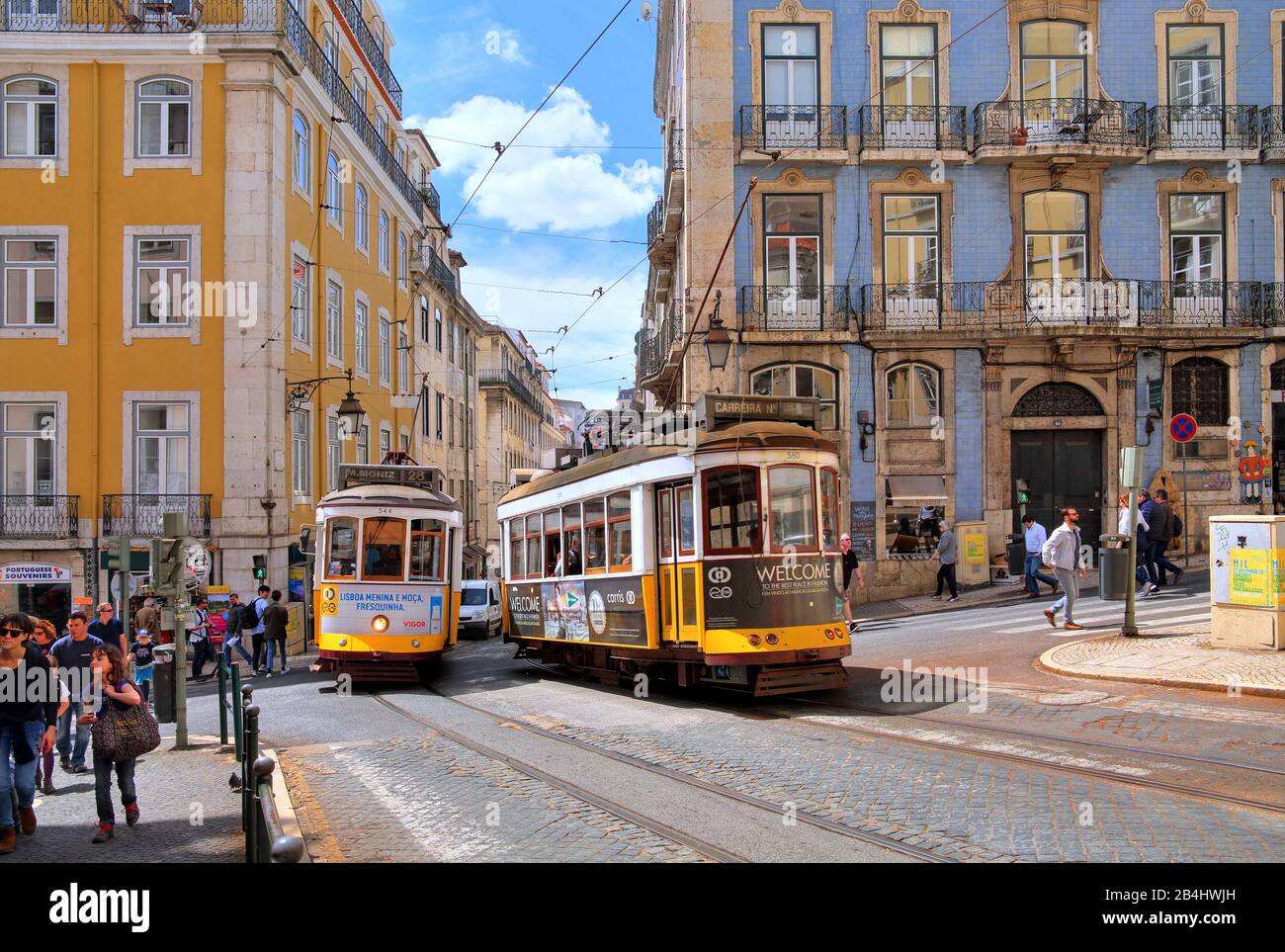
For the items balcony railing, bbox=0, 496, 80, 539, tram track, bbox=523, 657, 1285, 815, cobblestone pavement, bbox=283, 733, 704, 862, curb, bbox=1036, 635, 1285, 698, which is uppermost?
balcony railing, bbox=0, 496, 80, 539

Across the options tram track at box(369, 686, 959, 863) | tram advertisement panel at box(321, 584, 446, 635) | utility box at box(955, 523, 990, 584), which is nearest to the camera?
tram track at box(369, 686, 959, 863)

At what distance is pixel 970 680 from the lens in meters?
12.7

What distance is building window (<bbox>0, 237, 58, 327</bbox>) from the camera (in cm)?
2362

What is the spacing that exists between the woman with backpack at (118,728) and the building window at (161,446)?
16.5 metres

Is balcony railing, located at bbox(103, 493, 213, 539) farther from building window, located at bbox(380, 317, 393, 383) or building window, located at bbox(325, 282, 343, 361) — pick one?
building window, located at bbox(380, 317, 393, 383)

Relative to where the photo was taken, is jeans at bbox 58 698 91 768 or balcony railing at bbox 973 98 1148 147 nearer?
jeans at bbox 58 698 91 768

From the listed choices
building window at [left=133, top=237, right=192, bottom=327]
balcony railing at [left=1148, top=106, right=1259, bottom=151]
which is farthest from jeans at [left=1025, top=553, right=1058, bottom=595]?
building window at [left=133, top=237, right=192, bottom=327]

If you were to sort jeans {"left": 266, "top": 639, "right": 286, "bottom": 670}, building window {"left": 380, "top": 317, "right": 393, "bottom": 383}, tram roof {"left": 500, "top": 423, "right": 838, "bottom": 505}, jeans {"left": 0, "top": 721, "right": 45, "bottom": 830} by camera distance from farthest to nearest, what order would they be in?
building window {"left": 380, "top": 317, "right": 393, "bottom": 383} < jeans {"left": 266, "top": 639, "right": 286, "bottom": 670} < tram roof {"left": 500, "top": 423, "right": 838, "bottom": 505} < jeans {"left": 0, "top": 721, "right": 45, "bottom": 830}

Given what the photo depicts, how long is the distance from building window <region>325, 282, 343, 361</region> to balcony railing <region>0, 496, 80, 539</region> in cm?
757

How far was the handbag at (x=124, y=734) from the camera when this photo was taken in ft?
25.9

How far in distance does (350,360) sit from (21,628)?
77.7 feet

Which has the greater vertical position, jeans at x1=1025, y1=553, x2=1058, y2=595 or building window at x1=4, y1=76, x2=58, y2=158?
building window at x1=4, y1=76, x2=58, y2=158

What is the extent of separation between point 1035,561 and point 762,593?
1128 cm
